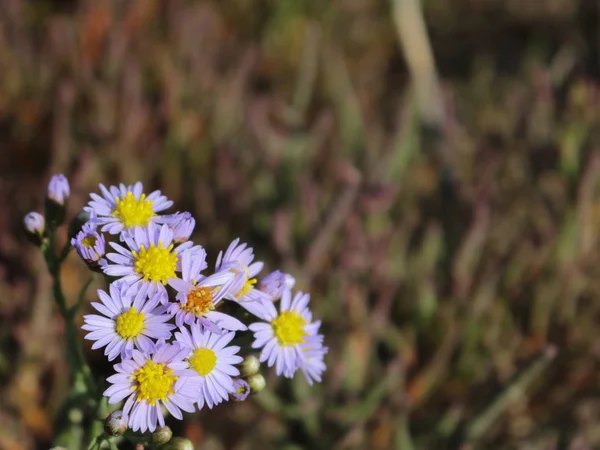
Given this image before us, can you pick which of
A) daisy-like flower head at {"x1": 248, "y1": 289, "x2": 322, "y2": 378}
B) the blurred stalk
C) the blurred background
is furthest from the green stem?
the blurred stalk

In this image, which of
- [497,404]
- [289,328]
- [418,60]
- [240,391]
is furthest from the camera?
[418,60]

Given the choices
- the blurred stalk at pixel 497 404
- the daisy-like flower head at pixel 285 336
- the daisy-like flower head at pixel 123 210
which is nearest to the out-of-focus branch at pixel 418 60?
the blurred stalk at pixel 497 404

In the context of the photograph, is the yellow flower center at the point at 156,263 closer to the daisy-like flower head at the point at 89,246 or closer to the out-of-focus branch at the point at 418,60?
the daisy-like flower head at the point at 89,246

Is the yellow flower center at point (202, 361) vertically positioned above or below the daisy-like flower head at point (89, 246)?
below

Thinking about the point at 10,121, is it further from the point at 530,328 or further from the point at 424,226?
the point at 530,328

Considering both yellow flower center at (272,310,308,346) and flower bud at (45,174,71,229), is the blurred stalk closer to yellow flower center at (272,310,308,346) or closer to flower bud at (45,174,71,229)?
yellow flower center at (272,310,308,346)

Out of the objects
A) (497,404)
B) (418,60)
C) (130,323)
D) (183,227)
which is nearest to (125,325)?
(130,323)

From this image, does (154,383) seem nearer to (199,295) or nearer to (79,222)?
(199,295)
